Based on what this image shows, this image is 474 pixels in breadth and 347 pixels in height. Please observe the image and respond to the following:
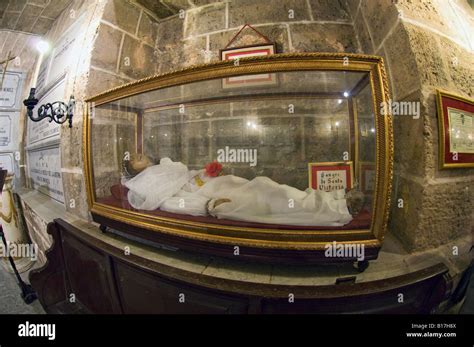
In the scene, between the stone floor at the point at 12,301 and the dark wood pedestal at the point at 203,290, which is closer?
the dark wood pedestal at the point at 203,290

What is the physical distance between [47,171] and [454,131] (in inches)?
131

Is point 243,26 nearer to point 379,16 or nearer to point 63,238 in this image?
point 379,16

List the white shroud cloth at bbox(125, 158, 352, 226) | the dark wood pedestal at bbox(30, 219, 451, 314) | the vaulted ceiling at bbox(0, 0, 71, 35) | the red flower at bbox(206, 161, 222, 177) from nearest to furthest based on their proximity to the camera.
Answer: the dark wood pedestal at bbox(30, 219, 451, 314) < the white shroud cloth at bbox(125, 158, 352, 226) < the red flower at bbox(206, 161, 222, 177) < the vaulted ceiling at bbox(0, 0, 71, 35)

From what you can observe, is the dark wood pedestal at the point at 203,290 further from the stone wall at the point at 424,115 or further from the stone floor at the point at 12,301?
the stone floor at the point at 12,301

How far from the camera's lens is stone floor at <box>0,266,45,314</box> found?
3.93ft

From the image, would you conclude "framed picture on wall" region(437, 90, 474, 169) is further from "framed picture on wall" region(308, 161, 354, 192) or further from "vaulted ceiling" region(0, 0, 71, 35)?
"vaulted ceiling" region(0, 0, 71, 35)

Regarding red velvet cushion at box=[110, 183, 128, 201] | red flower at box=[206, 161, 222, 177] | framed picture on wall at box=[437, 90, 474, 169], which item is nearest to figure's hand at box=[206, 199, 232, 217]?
red flower at box=[206, 161, 222, 177]

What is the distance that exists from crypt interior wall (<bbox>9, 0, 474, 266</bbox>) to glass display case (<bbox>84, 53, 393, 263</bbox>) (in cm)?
12

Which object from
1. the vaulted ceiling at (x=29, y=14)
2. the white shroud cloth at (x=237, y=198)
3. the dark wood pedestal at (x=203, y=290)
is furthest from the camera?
the vaulted ceiling at (x=29, y=14)

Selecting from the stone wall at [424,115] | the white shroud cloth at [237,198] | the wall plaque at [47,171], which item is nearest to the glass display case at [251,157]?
the white shroud cloth at [237,198]

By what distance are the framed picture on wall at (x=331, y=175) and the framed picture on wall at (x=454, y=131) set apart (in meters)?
0.42

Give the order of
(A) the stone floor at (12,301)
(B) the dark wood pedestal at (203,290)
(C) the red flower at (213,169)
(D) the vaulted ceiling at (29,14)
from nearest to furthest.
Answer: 1. (B) the dark wood pedestal at (203,290)
2. (C) the red flower at (213,169)
3. (A) the stone floor at (12,301)
4. (D) the vaulted ceiling at (29,14)

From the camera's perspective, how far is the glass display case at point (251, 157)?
0.63 m

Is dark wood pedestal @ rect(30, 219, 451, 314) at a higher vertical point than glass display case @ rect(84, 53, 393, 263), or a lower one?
lower
